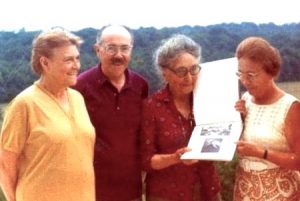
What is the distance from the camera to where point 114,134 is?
7.50 ft

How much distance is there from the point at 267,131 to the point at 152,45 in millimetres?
1068

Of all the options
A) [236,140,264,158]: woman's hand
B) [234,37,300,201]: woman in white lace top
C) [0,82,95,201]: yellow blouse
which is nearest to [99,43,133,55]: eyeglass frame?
[0,82,95,201]: yellow blouse

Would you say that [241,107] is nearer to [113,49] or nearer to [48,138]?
[113,49]

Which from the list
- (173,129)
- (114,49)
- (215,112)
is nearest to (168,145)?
(173,129)

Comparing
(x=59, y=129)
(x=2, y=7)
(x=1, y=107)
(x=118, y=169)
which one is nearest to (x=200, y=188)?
(x=118, y=169)

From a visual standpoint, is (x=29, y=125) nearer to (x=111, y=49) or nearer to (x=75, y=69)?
(x=75, y=69)

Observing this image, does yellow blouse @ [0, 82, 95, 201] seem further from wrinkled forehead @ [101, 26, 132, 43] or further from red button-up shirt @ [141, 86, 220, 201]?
wrinkled forehead @ [101, 26, 132, 43]

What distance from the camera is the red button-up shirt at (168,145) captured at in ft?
7.17

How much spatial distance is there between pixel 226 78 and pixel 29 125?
80 cm

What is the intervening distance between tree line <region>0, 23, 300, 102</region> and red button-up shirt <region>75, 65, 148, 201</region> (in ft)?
1.37

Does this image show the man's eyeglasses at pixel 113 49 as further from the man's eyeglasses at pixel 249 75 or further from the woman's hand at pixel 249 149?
the woman's hand at pixel 249 149

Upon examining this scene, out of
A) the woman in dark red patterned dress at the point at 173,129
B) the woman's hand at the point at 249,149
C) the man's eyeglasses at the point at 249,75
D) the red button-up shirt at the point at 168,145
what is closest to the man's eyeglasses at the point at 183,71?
the woman in dark red patterned dress at the point at 173,129

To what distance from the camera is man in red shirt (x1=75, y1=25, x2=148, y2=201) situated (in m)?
2.29

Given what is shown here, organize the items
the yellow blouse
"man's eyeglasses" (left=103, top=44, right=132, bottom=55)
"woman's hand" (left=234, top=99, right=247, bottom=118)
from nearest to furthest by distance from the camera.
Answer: the yellow blouse, "woman's hand" (left=234, top=99, right=247, bottom=118), "man's eyeglasses" (left=103, top=44, right=132, bottom=55)
